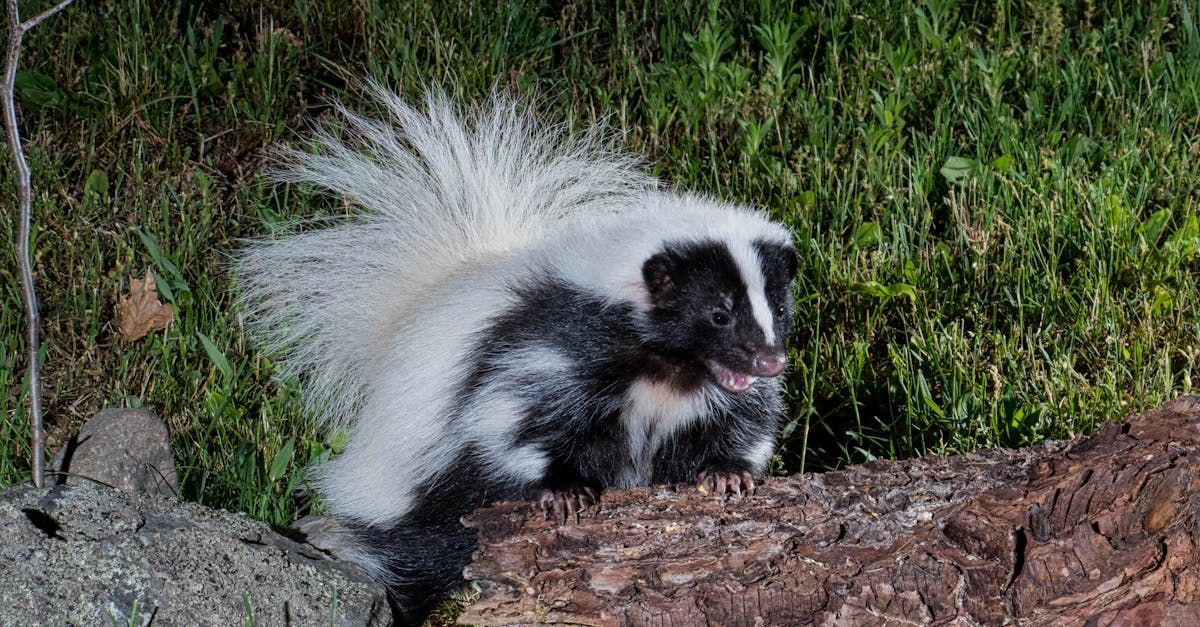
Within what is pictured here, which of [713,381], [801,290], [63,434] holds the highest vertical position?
[713,381]

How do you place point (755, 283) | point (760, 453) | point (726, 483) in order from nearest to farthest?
point (755, 283) < point (726, 483) < point (760, 453)

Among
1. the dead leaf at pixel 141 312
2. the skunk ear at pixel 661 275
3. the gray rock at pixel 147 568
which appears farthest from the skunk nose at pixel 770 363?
the dead leaf at pixel 141 312

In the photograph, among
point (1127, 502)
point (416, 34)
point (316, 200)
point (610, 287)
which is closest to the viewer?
point (1127, 502)

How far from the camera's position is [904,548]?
3.71 m

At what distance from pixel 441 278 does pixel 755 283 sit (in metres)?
1.23

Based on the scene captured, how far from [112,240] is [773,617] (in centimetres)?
374

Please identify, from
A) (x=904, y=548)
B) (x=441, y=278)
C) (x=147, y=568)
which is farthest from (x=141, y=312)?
(x=904, y=548)

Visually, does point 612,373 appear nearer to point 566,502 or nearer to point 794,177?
point 566,502

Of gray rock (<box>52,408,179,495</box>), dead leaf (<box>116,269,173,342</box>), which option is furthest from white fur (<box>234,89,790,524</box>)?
gray rock (<box>52,408,179,495</box>)

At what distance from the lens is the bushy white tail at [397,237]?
5.02m

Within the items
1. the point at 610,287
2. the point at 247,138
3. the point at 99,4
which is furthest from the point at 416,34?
the point at 610,287

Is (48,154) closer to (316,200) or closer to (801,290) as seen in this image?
(316,200)

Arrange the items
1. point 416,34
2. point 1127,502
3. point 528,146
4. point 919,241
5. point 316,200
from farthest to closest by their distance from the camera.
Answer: point 416,34
point 316,200
point 919,241
point 528,146
point 1127,502

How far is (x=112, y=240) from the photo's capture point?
6.24m
